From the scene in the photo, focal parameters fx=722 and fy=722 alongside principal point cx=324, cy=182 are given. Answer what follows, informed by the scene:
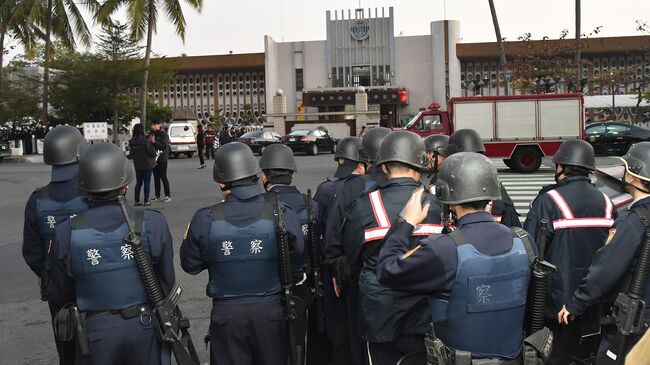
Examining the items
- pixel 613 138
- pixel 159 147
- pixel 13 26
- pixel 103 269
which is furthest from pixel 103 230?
pixel 13 26

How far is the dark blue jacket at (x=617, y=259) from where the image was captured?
3.85 metres

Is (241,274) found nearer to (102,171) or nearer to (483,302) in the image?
(102,171)

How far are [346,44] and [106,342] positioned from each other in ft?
248

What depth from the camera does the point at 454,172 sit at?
11.2 ft

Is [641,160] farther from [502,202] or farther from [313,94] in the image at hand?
[313,94]

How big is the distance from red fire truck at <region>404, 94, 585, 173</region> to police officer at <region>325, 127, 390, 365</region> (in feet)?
56.7

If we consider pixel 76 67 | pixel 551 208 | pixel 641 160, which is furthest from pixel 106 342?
pixel 76 67

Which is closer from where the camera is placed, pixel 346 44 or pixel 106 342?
pixel 106 342

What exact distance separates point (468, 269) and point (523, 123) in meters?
20.5

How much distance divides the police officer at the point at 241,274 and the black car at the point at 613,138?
26.0 m

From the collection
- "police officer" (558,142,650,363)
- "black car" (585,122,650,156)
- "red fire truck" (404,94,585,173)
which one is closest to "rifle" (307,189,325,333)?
"police officer" (558,142,650,363)

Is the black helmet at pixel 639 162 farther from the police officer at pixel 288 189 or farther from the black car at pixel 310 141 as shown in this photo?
the black car at pixel 310 141

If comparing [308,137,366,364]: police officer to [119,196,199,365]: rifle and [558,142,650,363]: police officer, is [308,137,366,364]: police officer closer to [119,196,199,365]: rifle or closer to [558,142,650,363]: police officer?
[119,196,199,365]: rifle

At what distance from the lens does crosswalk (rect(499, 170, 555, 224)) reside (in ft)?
49.4
